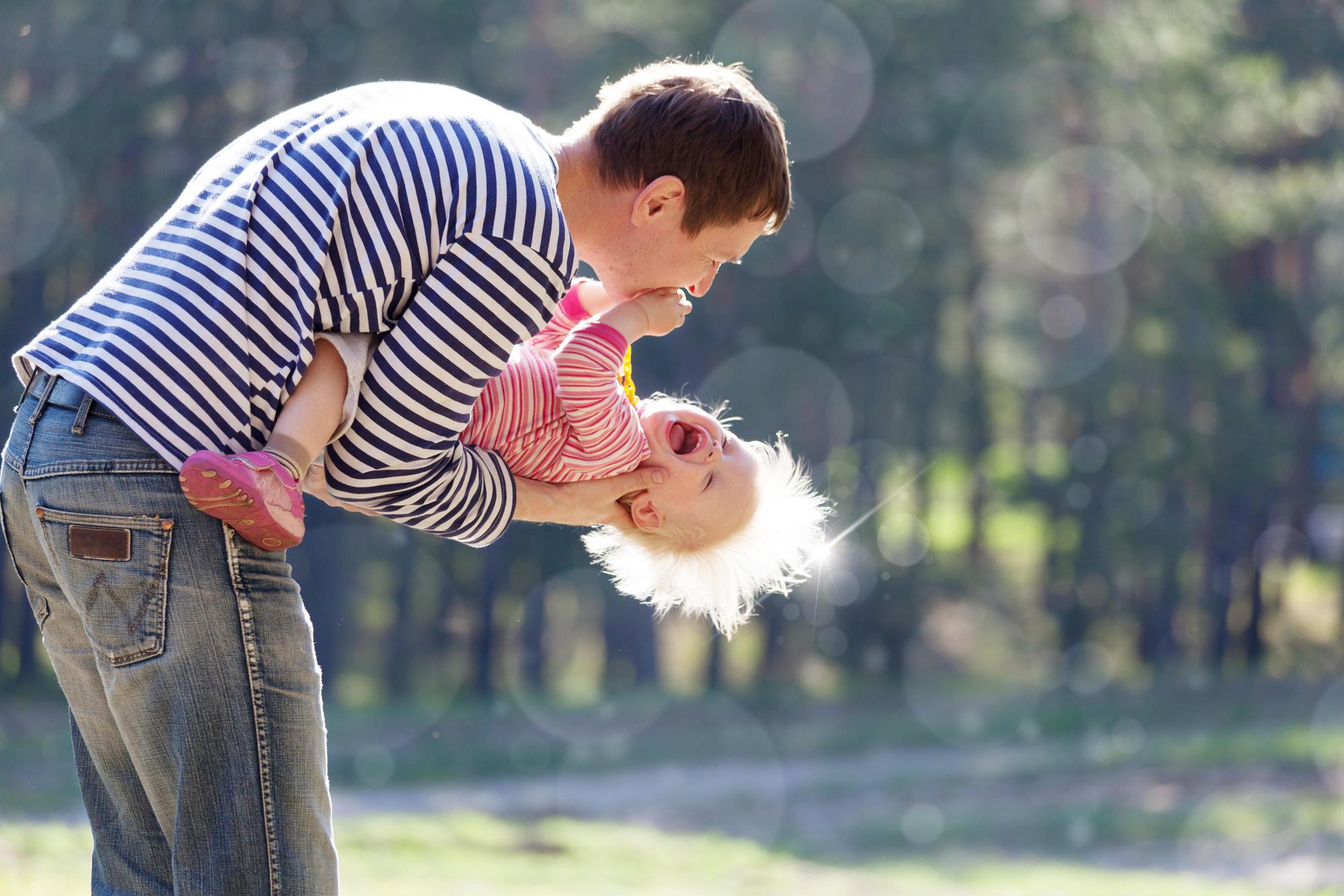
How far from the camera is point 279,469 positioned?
1.19 metres

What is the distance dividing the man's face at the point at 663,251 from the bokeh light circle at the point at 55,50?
244 inches

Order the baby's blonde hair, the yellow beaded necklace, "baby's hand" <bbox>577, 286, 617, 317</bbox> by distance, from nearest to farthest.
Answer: the yellow beaded necklace, "baby's hand" <bbox>577, 286, 617, 317</bbox>, the baby's blonde hair

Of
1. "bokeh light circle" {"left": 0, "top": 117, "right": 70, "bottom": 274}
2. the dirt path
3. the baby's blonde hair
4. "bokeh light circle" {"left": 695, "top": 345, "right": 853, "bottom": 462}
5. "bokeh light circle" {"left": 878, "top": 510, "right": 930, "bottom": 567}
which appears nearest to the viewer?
the baby's blonde hair

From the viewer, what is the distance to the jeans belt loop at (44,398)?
1210 mm

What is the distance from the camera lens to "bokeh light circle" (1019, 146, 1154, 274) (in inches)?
414

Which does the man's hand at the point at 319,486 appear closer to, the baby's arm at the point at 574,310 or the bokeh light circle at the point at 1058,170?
the baby's arm at the point at 574,310

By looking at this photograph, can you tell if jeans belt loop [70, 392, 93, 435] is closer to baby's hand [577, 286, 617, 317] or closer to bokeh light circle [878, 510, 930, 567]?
baby's hand [577, 286, 617, 317]

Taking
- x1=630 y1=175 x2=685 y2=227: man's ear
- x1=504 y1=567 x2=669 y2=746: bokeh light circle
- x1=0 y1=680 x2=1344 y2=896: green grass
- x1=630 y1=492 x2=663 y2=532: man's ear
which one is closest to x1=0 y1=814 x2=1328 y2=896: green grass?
x1=0 y1=680 x2=1344 y2=896: green grass

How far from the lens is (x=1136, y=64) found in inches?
392

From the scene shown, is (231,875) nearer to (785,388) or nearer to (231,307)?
(231,307)

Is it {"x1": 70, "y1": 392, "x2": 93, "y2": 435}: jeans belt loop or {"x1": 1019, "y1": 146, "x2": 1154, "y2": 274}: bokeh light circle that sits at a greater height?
{"x1": 1019, "y1": 146, "x2": 1154, "y2": 274}: bokeh light circle

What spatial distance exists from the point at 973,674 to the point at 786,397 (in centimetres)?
296

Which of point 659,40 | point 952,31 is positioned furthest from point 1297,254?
point 659,40

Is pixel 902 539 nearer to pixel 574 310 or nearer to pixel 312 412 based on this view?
pixel 574 310
